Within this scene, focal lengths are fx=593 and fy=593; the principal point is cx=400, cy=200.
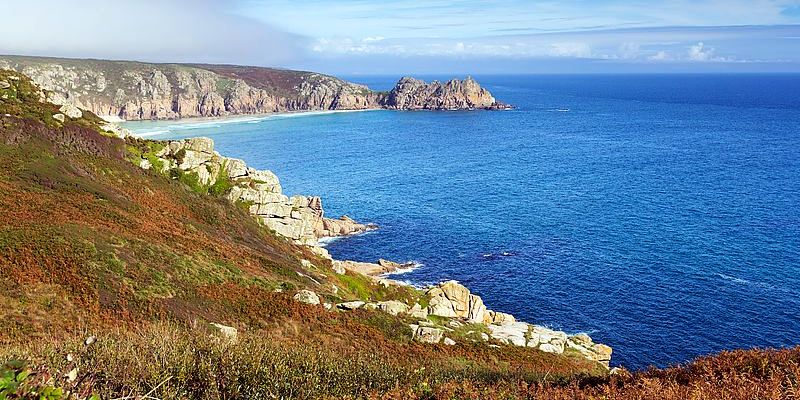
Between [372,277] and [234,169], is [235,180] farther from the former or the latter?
[372,277]

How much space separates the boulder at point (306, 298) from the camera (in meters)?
34.4

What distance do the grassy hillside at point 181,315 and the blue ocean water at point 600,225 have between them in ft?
54.0

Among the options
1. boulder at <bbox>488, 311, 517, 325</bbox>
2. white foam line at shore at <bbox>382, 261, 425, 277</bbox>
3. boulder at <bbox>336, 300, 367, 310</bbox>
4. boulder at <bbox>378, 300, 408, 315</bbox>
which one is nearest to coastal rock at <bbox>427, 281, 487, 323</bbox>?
boulder at <bbox>488, 311, 517, 325</bbox>

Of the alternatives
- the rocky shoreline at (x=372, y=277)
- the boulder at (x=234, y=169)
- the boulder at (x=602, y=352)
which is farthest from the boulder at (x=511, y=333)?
the boulder at (x=234, y=169)

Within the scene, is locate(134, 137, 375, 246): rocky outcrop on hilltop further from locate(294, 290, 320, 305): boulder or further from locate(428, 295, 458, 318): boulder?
locate(294, 290, 320, 305): boulder

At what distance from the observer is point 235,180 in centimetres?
6356

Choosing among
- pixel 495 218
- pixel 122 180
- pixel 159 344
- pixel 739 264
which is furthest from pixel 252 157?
pixel 159 344

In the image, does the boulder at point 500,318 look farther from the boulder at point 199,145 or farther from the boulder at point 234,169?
the boulder at point 199,145

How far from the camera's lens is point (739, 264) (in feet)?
217

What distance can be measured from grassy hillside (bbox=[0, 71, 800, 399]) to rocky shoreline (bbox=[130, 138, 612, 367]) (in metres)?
1.53

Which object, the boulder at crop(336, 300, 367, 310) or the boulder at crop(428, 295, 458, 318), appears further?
the boulder at crop(428, 295, 458, 318)

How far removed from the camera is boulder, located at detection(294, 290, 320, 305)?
34.4 metres

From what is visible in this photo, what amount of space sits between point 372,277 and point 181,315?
31.8 metres

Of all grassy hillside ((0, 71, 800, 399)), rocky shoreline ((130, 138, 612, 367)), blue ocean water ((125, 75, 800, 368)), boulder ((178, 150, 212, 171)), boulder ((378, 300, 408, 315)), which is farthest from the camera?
boulder ((178, 150, 212, 171))
